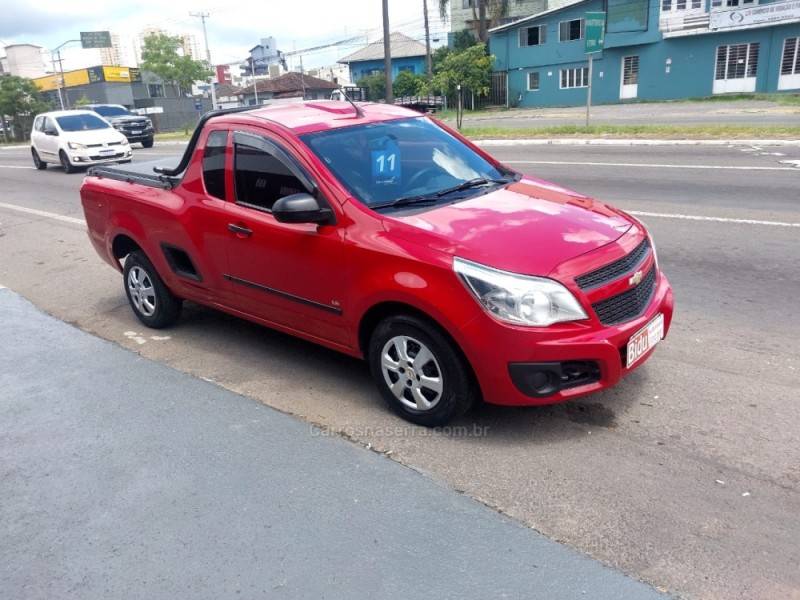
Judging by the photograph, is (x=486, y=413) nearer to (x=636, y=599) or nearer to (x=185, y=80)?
(x=636, y=599)

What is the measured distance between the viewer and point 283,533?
10.1ft

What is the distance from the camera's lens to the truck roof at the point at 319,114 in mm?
4559

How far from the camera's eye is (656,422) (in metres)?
3.84

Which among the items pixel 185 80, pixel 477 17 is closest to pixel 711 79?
pixel 477 17

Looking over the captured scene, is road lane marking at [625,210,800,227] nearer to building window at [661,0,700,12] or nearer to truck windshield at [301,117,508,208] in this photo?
truck windshield at [301,117,508,208]

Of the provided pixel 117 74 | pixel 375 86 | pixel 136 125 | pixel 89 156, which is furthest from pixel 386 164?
pixel 117 74

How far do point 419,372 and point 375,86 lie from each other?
5948cm

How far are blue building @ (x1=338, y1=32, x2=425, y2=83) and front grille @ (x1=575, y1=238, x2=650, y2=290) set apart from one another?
62.8m

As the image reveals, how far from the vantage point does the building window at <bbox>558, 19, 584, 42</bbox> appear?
42.9 meters

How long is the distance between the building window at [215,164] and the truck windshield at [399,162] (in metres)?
0.80

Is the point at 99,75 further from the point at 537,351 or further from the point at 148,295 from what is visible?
the point at 537,351

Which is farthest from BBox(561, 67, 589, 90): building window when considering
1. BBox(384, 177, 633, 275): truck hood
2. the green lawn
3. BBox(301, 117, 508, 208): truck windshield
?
BBox(384, 177, 633, 275): truck hood

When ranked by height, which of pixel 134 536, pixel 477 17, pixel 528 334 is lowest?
pixel 134 536

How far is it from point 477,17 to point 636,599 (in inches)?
2191
